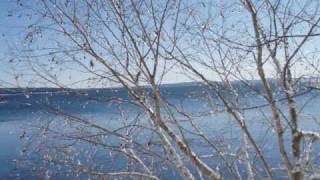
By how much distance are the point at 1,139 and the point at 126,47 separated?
949 inches

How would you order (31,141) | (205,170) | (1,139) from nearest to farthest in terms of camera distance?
(205,170) < (31,141) < (1,139)

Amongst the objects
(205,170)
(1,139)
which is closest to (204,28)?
(205,170)

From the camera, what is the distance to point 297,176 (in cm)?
518

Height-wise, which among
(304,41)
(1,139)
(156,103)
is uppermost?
(304,41)

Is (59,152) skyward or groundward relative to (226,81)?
groundward

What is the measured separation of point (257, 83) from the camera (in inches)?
219

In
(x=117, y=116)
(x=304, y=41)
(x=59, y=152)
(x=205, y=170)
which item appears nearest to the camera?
(x=304, y=41)

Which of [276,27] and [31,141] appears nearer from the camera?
[276,27]

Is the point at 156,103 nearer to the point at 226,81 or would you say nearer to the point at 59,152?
the point at 226,81

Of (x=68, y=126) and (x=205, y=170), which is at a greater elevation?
(x=68, y=126)

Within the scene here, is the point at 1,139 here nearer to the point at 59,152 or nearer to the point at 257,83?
the point at 59,152

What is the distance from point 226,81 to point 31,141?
2.63 metres

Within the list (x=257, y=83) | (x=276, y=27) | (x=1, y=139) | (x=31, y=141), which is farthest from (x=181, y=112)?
(x=1, y=139)

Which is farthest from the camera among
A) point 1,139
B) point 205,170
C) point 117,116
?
point 1,139
